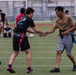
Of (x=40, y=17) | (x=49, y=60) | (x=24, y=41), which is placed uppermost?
(x=24, y=41)

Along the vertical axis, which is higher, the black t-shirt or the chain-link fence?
the black t-shirt

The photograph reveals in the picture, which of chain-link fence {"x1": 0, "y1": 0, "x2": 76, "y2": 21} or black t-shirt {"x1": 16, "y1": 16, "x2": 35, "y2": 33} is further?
chain-link fence {"x1": 0, "y1": 0, "x2": 76, "y2": 21}

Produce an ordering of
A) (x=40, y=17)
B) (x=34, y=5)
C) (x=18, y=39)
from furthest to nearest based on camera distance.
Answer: (x=34, y=5) < (x=40, y=17) < (x=18, y=39)

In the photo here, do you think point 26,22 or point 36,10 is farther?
point 36,10

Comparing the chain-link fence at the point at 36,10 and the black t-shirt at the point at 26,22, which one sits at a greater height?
the black t-shirt at the point at 26,22

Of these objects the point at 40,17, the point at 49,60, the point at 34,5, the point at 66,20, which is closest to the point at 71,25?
the point at 66,20

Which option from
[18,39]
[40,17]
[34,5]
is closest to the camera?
[18,39]

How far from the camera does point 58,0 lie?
63.6 metres

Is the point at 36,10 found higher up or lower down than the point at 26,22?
lower down

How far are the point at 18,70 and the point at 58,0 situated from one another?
52.3 metres

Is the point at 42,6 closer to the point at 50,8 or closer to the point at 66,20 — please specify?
the point at 50,8

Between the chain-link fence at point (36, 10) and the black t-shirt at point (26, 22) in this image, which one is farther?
the chain-link fence at point (36, 10)

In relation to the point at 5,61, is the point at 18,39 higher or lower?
higher

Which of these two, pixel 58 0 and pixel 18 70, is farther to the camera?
pixel 58 0
